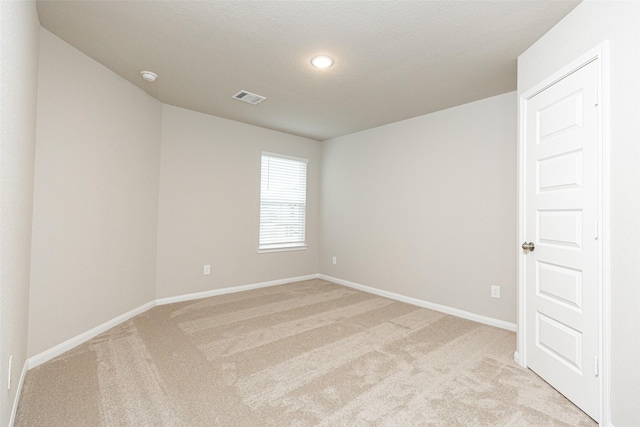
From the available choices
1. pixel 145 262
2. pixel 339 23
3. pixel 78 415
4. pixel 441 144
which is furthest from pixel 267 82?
pixel 78 415

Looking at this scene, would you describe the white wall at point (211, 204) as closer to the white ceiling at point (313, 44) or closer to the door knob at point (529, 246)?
the white ceiling at point (313, 44)

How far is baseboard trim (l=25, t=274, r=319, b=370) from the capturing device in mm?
2271

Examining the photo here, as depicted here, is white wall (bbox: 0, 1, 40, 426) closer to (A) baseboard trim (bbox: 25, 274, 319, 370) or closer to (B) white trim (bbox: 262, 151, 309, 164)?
(A) baseboard trim (bbox: 25, 274, 319, 370)

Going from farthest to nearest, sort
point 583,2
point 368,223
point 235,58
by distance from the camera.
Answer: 1. point 368,223
2. point 235,58
3. point 583,2

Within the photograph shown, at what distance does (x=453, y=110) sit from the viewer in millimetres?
3643

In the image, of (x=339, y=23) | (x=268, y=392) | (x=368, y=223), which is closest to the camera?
(x=268, y=392)

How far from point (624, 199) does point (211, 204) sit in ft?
13.2

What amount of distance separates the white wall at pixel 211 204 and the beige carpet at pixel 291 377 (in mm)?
852

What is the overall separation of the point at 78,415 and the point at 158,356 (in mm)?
716

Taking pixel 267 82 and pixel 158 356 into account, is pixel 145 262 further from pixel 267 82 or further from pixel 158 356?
pixel 267 82

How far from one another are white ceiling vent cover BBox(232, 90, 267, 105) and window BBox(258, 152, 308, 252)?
1.25m

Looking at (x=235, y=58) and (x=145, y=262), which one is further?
(x=145, y=262)

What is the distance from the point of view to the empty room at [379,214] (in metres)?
1.67

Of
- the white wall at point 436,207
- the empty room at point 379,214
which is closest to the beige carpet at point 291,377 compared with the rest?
the empty room at point 379,214
